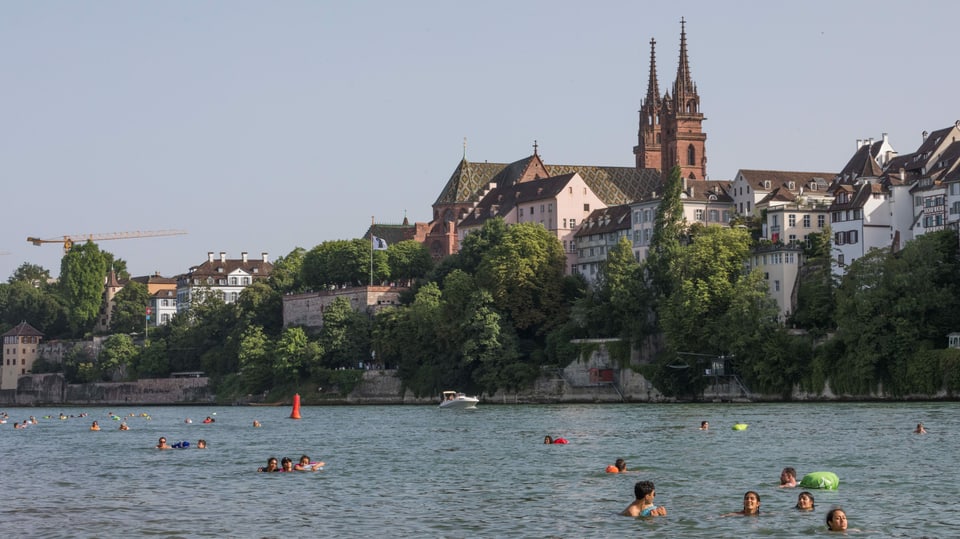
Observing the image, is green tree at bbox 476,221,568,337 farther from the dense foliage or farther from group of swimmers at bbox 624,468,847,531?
group of swimmers at bbox 624,468,847,531

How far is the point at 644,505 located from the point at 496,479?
1422 cm

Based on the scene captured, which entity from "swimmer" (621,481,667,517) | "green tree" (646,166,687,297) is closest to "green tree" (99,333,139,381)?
"green tree" (646,166,687,297)

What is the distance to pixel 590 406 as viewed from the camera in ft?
405

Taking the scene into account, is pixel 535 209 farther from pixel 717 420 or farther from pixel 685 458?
pixel 685 458

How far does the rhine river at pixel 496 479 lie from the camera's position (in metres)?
42.9

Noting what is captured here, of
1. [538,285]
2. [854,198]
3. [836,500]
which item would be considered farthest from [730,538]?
[538,285]

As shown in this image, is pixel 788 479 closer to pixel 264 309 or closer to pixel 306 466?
pixel 306 466

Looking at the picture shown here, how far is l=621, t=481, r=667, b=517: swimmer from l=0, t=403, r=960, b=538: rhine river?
0.85 ft

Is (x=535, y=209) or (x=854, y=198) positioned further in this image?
(x=535, y=209)

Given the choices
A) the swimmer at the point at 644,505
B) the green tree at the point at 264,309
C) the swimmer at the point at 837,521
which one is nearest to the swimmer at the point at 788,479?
the swimmer at the point at 644,505

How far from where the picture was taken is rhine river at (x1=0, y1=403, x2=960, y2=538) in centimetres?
4291

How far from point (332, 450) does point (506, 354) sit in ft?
216

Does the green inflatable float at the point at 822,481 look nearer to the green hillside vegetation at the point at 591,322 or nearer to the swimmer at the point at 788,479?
the swimmer at the point at 788,479

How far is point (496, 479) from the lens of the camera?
56.4 meters
